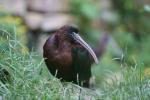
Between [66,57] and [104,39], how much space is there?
6.55 metres

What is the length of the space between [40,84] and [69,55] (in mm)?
1407

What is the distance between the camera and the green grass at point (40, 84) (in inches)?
251

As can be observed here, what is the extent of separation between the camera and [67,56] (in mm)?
7965

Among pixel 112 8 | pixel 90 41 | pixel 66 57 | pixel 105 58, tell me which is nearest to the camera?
pixel 66 57

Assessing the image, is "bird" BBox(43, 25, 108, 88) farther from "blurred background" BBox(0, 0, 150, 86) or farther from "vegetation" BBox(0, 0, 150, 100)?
"blurred background" BBox(0, 0, 150, 86)

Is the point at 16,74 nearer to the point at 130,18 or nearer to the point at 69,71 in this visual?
the point at 69,71

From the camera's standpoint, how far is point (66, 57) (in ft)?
26.1

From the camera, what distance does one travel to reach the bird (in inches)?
311

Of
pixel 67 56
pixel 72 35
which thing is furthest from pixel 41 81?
pixel 72 35

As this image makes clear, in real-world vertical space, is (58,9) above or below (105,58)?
above

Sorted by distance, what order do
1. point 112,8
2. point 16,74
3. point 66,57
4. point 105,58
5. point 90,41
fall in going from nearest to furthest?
point 16,74 → point 66,57 → point 105,58 → point 90,41 → point 112,8

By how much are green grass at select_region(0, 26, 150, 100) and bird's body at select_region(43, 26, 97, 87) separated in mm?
656

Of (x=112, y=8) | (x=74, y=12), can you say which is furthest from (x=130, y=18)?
(x=74, y=12)

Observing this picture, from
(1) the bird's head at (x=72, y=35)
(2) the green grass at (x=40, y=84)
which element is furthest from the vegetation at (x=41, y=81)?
(1) the bird's head at (x=72, y=35)
